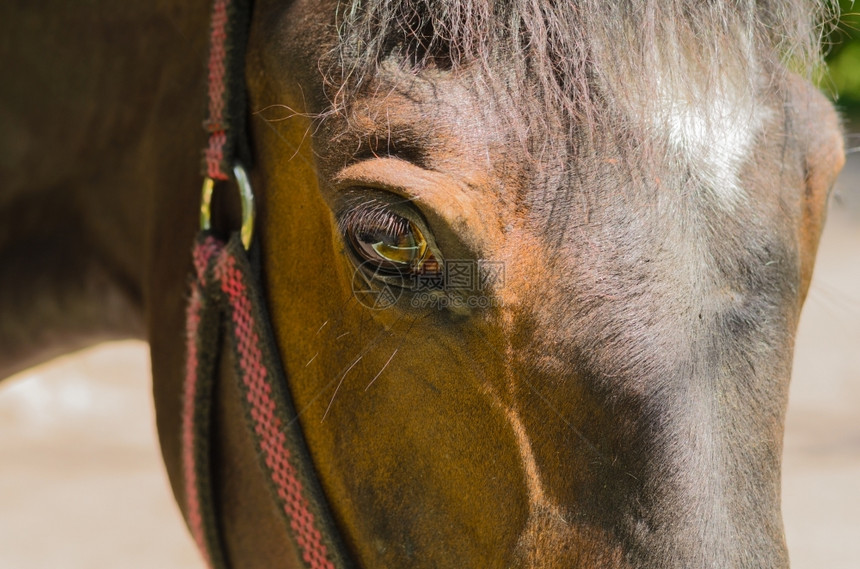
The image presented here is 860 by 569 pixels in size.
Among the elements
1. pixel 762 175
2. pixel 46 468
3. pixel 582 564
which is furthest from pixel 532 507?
pixel 46 468

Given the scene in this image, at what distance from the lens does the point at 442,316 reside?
0.88 meters

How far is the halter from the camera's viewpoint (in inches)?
41.0

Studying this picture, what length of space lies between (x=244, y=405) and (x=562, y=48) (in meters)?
0.61

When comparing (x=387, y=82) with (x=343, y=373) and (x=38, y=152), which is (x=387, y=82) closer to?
(x=343, y=373)

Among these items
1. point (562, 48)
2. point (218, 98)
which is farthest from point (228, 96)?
point (562, 48)

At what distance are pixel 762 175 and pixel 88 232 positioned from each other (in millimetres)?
1187

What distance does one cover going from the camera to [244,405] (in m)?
1.10

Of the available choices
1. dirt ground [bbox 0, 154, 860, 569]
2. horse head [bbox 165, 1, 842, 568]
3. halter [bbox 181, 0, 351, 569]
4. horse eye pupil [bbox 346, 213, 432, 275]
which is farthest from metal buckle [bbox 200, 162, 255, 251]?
dirt ground [bbox 0, 154, 860, 569]

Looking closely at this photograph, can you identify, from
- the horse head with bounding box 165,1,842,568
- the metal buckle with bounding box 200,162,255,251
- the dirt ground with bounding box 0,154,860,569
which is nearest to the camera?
the horse head with bounding box 165,1,842,568

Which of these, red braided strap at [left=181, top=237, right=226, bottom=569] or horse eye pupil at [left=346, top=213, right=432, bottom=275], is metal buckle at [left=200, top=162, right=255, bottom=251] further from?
horse eye pupil at [left=346, top=213, right=432, bottom=275]

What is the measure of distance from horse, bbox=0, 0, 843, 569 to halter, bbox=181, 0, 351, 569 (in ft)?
0.07

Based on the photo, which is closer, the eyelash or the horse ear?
the eyelash

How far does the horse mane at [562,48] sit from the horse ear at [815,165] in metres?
0.12

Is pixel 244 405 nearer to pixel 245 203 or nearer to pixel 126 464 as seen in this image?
pixel 245 203
